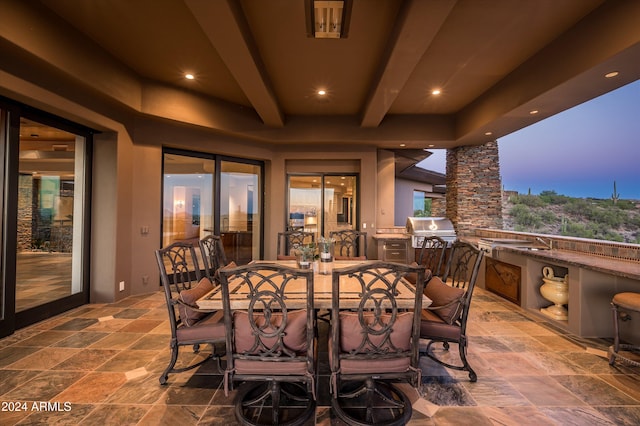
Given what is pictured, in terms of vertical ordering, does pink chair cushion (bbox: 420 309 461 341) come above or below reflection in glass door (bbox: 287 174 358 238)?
below

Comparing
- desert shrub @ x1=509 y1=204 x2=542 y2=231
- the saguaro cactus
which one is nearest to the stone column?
desert shrub @ x1=509 y1=204 x2=542 y2=231

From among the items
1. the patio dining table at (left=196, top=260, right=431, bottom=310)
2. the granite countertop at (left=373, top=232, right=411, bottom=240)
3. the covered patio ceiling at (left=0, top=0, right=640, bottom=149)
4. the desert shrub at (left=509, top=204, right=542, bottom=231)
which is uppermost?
the covered patio ceiling at (left=0, top=0, right=640, bottom=149)

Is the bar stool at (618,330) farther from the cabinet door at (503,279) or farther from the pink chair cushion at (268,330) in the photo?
the pink chair cushion at (268,330)

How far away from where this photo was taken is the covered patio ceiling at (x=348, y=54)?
2404mm

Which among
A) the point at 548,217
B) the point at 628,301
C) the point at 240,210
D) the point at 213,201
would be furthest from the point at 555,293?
the point at 213,201

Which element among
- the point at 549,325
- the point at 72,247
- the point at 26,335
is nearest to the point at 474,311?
the point at 549,325

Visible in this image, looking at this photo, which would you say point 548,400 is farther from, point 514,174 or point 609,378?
point 514,174

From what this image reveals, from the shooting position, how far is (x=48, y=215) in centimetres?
344

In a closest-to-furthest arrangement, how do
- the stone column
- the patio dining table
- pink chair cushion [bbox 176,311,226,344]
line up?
the patio dining table, pink chair cushion [bbox 176,311,226,344], the stone column

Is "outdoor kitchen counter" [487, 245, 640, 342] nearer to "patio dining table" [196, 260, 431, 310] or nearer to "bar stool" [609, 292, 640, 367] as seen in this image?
"bar stool" [609, 292, 640, 367]

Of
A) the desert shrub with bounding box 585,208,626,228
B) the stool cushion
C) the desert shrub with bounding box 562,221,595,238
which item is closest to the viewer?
the stool cushion

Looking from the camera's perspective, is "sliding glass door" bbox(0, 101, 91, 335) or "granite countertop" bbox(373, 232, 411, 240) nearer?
"sliding glass door" bbox(0, 101, 91, 335)

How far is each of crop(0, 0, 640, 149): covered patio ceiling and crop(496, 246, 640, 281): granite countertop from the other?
5.98 ft

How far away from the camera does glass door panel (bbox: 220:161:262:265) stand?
5.46m
